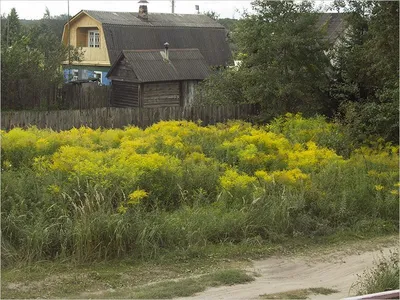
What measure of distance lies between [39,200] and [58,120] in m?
8.79

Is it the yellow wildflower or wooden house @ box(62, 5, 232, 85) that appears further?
wooden house @ box(62, 5, 232, 85)

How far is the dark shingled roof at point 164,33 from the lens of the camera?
36.4 meters

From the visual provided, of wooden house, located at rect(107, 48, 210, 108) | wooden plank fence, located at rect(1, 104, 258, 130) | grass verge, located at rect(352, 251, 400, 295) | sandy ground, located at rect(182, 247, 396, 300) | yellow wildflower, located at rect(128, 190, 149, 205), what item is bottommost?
sandy ground, located at rect(182, 247, 396, 300)

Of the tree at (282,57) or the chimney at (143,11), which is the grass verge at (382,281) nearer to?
the tree at (282,57)

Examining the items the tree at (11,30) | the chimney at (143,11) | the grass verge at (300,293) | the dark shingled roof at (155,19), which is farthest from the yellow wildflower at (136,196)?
the chimney at (143,11)

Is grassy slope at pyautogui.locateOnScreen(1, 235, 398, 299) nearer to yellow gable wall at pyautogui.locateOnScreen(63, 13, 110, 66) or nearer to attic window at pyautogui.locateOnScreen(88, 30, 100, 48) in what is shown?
yellow gable wall at pyautogui.locateOnScreen(63, 13, 110, 66)

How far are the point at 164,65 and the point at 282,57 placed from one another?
11.5 meters

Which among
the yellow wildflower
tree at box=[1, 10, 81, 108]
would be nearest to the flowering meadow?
the yellow wildflower

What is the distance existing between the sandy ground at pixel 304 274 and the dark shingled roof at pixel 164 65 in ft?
66.9

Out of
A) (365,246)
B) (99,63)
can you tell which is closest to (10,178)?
(365,246)

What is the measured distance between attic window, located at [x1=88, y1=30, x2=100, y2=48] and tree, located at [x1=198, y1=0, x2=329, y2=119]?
1828 centimetres

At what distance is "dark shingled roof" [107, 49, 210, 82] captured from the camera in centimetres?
2984

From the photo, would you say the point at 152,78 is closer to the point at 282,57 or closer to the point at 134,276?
the point at 282,57

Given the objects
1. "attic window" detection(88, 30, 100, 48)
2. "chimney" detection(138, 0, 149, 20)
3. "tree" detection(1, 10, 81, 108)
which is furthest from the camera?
"chimney" detection(138, 0, 149, 20)
